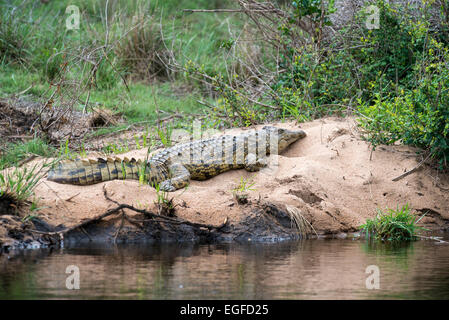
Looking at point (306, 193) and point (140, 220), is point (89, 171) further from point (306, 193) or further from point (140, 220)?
point (306, 193)

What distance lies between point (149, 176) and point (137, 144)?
5.05ft

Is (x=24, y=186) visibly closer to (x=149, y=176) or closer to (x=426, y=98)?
(x=149, y=176)

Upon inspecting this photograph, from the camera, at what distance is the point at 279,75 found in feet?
31.2

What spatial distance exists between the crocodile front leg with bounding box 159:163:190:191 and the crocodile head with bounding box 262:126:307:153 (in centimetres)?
142

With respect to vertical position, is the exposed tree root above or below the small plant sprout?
below

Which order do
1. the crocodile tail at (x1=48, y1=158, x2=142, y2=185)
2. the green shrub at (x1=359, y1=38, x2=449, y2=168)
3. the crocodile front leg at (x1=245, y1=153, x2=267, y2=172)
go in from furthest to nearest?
the crocodile front leg at (x1=245, y1=153, x2=267, y2=172) → the green shrub at (x1=359, y1=38, x2=449, y2=168) → the crocodile tail at (x1=48, y1=158, x2=142, y2=185)

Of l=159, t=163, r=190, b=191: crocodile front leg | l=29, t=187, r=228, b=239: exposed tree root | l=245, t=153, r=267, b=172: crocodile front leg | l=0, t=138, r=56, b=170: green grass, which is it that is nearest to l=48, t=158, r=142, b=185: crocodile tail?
l=159, t=163, r=190, b=191: crocodile front leg

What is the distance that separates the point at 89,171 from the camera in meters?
6.42

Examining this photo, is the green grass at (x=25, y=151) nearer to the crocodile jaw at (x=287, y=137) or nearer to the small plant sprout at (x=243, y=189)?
the small plant sprout at (x=243, y=189)

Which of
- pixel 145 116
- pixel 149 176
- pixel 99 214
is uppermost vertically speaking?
pixel 145 116

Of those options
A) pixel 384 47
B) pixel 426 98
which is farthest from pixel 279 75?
pixel 426 98

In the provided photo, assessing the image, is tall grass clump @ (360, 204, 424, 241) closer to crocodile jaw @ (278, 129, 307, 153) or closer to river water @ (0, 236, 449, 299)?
river water @ (0, 236, 449, 299)

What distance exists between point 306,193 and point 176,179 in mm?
1517

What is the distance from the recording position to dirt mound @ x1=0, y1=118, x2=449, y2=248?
5957 mm
